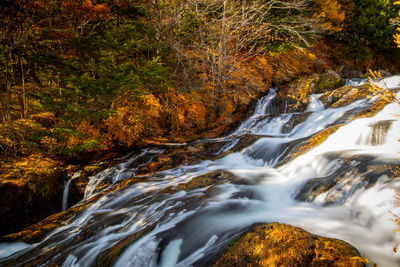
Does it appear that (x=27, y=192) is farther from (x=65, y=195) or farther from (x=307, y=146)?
(x=307, y=146)

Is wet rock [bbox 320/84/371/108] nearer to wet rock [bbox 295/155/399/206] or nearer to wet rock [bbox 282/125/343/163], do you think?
wet rock [bbox 282/125/343/163]

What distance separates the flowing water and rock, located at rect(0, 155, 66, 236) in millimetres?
898

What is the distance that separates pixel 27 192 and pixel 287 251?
19.8 feet

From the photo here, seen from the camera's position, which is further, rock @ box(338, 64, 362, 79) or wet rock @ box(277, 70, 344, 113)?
rock @ box(338, 64, 362, 79)

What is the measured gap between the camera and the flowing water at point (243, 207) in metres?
2.64

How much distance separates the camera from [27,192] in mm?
5145

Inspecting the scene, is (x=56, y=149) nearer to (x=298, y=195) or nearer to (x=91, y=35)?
(x=91, y=35)

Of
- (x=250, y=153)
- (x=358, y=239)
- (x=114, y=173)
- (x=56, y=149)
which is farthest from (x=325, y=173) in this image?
(x=56, y=149)

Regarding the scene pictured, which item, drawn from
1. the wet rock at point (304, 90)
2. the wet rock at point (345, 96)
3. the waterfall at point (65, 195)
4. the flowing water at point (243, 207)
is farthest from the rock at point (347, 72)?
the waterfall at point (65, 195)

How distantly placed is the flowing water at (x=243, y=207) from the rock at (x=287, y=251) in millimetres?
386

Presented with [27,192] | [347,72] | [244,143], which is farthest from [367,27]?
[27,192]

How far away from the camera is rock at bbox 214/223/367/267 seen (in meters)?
1.77

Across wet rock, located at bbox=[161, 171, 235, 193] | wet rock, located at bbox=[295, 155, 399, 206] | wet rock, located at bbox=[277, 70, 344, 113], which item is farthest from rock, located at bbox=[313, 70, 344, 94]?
wet rock, located at bbox=[161, 171, 235, 193]

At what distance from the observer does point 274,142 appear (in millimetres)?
7430
